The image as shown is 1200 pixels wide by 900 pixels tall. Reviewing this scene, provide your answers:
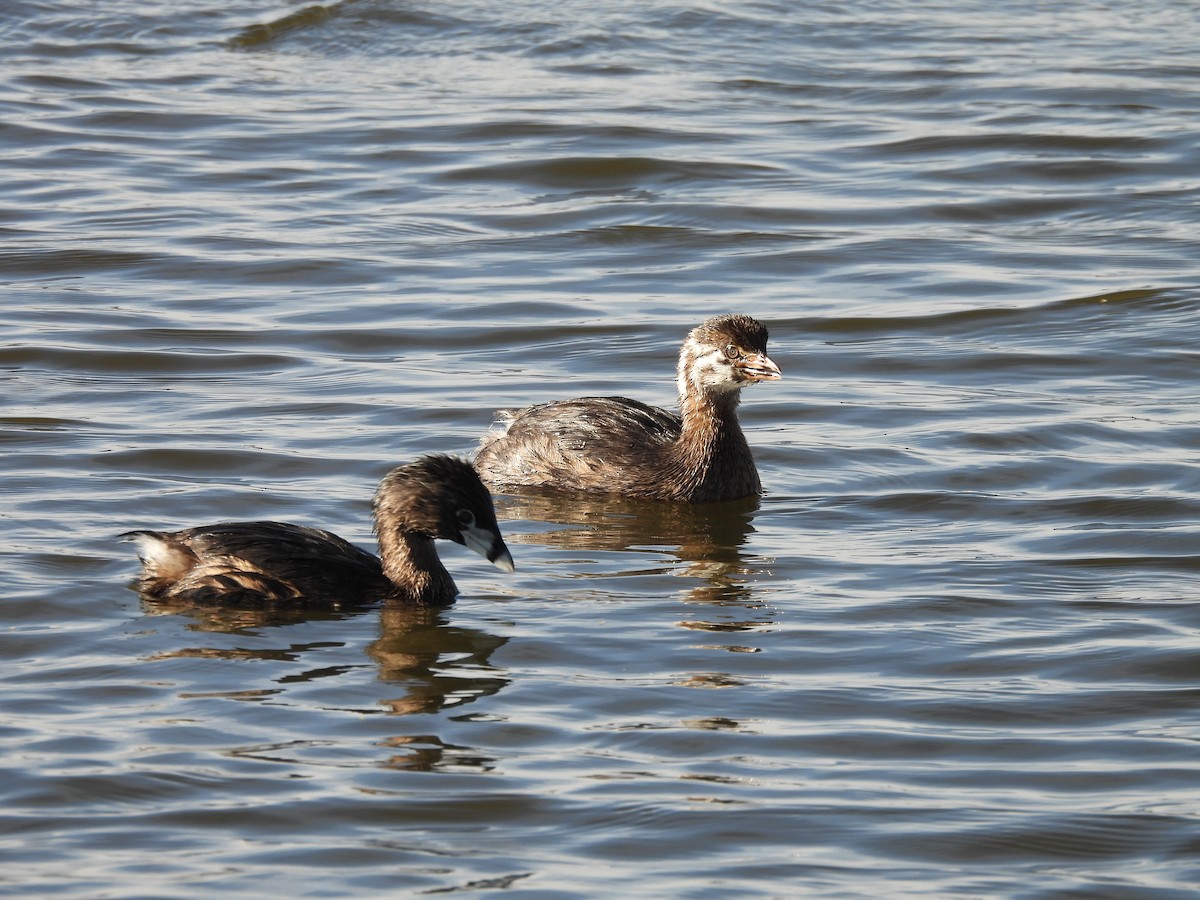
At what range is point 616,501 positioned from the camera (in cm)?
1118

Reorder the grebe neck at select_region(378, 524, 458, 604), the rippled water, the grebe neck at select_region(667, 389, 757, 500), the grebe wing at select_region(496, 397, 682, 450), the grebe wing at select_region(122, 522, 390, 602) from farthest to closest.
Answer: the grebe wing at select_region(496, 397, 682, 450) → the grebe neck at select_region(667, 389, 757, 500) → the grebe neck at select_region(378, 524, 458, 604) → the grebe wing at select_region(122, 522, 390, 602) → the rippled water

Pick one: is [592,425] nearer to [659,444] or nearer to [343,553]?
[659,444]

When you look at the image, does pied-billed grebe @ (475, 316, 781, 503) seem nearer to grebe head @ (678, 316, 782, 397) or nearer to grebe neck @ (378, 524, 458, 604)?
grebe head @ (678, 316, 782, 397)

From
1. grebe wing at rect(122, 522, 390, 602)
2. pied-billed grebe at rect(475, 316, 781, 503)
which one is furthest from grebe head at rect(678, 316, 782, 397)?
grebe wing at rect(122, 522, 390, 602)

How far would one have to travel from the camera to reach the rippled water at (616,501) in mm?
6703

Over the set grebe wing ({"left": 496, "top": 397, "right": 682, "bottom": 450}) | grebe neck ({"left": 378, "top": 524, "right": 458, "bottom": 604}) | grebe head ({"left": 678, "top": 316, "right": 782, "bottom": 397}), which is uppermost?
grebe head ({"left": 678, "top": 316, "right": 782, "bottom": 397})

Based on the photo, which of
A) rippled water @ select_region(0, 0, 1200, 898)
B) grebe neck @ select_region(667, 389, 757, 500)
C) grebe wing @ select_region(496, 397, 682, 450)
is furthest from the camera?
grebe wing @ select_region(496, 397, 682, 450)

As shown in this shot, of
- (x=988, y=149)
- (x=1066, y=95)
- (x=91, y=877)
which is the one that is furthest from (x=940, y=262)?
(x=91, y=877)

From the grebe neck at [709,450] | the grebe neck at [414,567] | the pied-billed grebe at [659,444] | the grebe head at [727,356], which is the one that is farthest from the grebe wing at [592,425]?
the grebe neck at [414,567]

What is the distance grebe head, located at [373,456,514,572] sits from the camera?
897 cm

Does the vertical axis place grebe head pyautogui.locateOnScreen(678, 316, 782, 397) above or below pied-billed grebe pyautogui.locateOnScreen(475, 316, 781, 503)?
above

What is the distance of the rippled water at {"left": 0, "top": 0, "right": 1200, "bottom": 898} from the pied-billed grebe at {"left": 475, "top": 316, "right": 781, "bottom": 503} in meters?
0.18

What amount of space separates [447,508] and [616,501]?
231cm

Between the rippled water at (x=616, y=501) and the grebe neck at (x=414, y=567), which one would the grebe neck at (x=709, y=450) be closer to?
the rippled water at (x=616, y=501)
